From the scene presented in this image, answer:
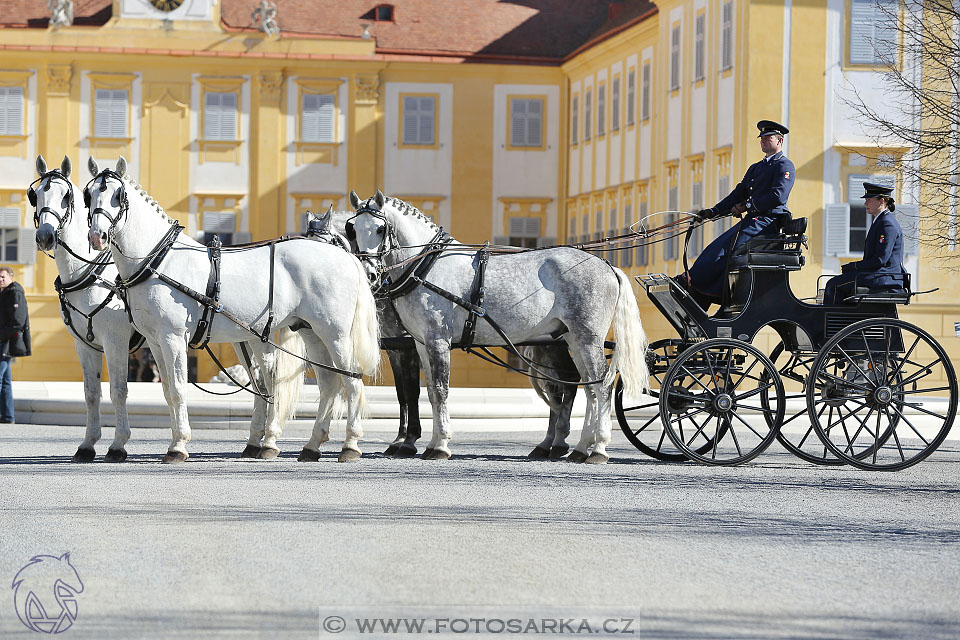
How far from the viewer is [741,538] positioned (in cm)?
872

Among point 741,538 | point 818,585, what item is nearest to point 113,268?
point 741,538

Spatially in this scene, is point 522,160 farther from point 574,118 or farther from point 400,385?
point 400,385

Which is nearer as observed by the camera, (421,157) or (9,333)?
(9,333)

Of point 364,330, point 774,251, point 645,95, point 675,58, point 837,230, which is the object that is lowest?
point 364,330

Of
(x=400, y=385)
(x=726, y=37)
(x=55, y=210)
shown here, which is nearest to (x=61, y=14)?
(x=726, y=37)

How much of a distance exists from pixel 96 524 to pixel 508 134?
37879 millimetres

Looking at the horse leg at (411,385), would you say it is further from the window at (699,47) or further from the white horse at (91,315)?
the window at (699,47)

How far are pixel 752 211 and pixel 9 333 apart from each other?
1124 centimetres

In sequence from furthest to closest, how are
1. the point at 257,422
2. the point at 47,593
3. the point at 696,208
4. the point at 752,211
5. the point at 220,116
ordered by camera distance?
the point at 220,116, the point at 696,208, the point at 257,422, the point at 752,211, the point at 47,593

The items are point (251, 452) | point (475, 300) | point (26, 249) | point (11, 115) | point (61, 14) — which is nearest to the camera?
point (475, 300)

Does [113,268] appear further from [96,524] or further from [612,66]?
[612,66]

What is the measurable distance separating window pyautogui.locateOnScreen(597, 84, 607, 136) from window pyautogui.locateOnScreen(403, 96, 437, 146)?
5.46 m

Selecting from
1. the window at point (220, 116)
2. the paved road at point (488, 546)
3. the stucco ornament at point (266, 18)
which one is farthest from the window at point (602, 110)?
the paved road at point (488, 546)

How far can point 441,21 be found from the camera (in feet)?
155
